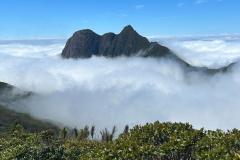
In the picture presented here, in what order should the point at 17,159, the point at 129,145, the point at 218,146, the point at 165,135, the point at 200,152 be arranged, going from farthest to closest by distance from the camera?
the point at 17,159 → the point at 165,135 → the point at 129,145 → the point at 200,152 → the point at 218,146

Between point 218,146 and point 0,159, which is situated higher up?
point 218,146

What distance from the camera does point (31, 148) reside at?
9275cm

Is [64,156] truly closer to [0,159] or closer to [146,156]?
[0,159]

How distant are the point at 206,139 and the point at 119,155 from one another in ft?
40.5

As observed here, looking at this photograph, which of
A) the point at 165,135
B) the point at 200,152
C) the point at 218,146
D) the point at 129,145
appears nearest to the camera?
the point at 218,146

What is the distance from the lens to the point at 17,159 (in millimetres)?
89250

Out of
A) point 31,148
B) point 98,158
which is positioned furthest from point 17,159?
point 98,158

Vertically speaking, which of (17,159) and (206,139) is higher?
(206,139)

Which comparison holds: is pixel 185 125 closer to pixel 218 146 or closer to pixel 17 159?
pixel 218 146

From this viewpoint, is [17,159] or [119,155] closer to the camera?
[119,155]

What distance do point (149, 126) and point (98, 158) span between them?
11186mm

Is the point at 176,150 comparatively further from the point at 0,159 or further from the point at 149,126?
the point at 0,159

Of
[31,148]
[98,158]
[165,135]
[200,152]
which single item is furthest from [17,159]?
[200,152]

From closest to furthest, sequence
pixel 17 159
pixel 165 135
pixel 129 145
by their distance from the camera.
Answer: pixel 129 145
pixel 165 135
pixel 17 159
